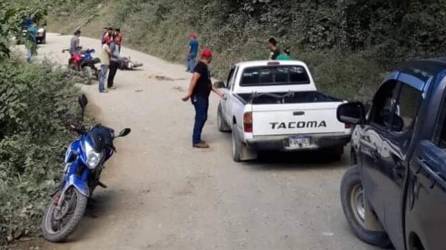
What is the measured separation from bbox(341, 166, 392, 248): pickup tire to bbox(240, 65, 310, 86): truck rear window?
18.4 ft

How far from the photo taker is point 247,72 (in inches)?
495

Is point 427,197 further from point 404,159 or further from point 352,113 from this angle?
point 352,113

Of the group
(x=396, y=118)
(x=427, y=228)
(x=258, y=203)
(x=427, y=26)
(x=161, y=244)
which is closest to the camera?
(x=427, y=228)

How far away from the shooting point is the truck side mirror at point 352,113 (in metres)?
6.32

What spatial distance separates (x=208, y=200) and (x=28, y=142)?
11.0 ft

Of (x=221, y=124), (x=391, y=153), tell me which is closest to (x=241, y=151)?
(x=221, y=124)

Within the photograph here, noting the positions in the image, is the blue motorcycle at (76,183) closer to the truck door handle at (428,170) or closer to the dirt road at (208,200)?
the dirt road at (208,200)

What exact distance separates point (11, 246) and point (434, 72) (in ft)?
15.6

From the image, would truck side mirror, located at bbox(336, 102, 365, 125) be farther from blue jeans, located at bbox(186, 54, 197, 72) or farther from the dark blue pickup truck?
blue jeans, located at bbox(186, 54, 197, 72)

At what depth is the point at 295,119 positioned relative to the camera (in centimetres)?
1016

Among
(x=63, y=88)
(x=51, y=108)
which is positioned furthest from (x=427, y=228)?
(x=63, y=88)

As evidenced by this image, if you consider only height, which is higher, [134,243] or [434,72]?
[434,72]

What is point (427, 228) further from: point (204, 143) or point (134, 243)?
point (204, 143)

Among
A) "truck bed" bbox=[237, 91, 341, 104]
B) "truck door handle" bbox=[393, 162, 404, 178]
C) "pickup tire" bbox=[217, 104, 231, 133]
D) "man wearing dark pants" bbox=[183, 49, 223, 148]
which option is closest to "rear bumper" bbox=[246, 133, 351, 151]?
"truck bed" bbox=[237, 91, 341, 104]
